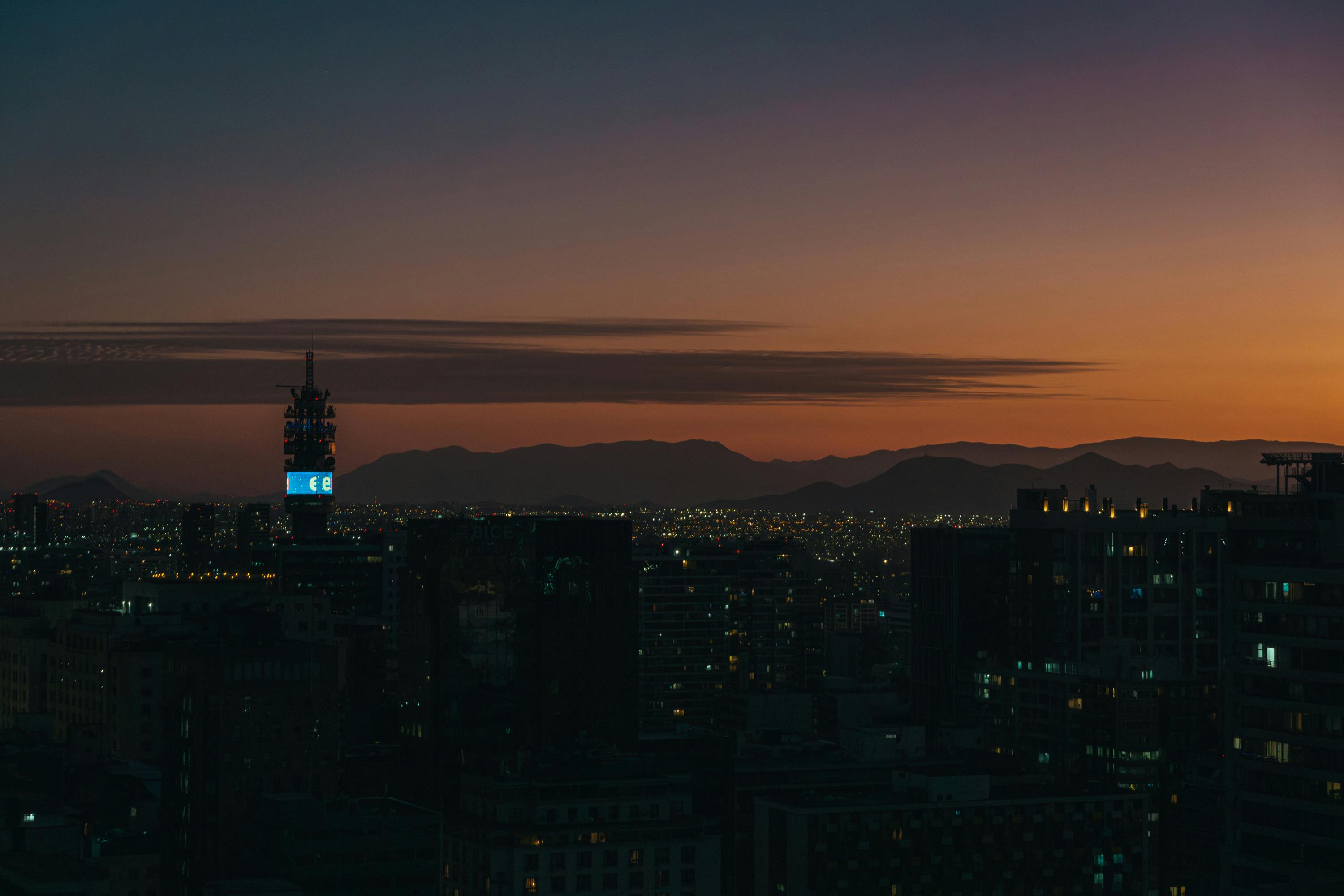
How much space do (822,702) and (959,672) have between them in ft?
51.7

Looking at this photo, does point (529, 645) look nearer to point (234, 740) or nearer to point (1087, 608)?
point (234, 740)

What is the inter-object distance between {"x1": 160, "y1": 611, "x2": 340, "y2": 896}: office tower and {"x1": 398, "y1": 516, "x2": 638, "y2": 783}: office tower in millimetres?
18665

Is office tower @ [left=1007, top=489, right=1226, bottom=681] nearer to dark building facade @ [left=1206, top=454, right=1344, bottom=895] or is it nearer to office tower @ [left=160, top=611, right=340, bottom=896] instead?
office tower @ [left=160, top=611, right=340, bottom=896]

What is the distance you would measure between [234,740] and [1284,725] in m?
72.0

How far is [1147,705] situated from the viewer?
140 metres

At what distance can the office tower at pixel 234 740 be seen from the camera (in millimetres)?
121312

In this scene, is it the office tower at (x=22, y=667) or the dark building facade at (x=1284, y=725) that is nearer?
the dark building facade at (x=1284, y=725)

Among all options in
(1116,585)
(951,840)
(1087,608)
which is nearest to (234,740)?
(951,840)

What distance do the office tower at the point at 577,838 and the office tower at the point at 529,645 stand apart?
146 feet

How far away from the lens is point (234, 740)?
126312mm

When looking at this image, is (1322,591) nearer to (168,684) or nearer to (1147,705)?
(1147,705)

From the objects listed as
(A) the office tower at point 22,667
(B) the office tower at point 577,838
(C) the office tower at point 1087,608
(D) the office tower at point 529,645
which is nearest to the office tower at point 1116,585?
Result: (C) the office tower at point 1087,608

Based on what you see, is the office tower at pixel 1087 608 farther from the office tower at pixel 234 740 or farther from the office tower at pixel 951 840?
the office tower at pixel 234 740

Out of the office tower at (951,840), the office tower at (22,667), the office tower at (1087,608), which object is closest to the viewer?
the office tower at (951,840)
